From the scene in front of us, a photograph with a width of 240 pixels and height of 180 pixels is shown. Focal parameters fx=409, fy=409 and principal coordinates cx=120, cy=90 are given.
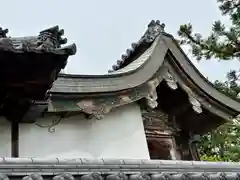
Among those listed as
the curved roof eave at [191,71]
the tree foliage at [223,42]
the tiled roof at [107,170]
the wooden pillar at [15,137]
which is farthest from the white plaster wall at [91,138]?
the tree foliage at [223,42]

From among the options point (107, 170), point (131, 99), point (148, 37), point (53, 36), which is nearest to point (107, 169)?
point (107, 170)

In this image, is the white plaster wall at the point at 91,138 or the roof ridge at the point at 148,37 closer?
the white plaster wall at the point at 91,138

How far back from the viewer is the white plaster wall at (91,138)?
17.2 feet

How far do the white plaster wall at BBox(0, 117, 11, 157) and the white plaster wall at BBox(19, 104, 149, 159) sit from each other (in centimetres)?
16

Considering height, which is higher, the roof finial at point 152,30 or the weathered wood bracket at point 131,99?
the roof finial at point 152,30

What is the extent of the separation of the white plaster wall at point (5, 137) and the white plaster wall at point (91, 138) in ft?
0.52

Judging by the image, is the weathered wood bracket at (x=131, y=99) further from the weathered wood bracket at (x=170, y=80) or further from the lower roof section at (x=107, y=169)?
the lower roof section at (x=107, y=169)

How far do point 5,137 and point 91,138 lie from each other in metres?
1.24

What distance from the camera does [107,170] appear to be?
3.65 m

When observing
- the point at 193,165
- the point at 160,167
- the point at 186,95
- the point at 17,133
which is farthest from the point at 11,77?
the point at 186,95

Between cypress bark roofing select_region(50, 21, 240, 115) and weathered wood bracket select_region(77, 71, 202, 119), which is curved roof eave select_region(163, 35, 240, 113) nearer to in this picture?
cypress bark roofing select_region(50, 21, 240, 115)

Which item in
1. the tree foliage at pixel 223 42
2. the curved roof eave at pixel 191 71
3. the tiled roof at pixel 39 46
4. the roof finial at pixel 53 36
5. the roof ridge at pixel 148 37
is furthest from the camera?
the tree foliage at pixel 223 42

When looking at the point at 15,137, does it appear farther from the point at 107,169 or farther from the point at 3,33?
the point at 107,169

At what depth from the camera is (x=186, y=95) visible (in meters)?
6.75
